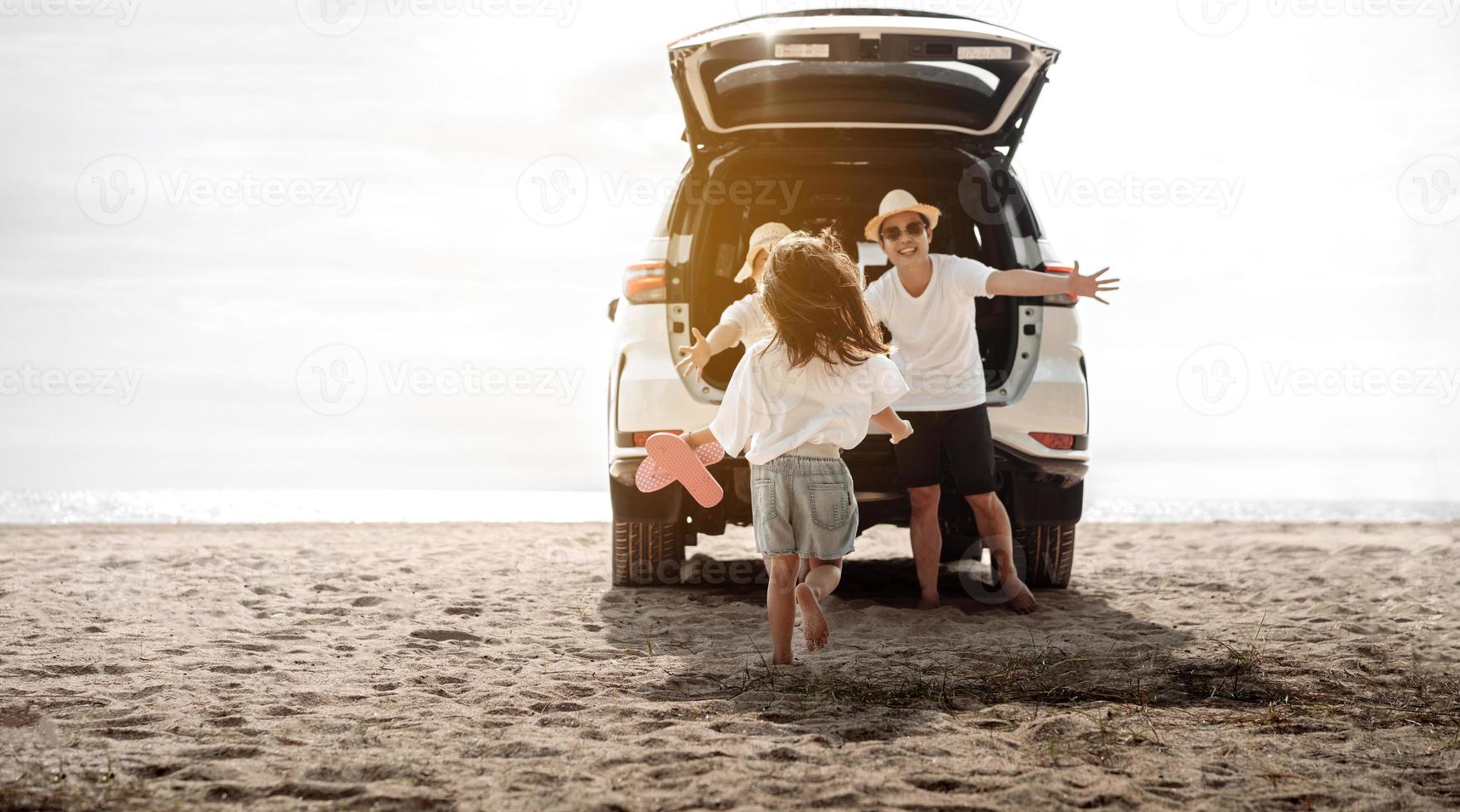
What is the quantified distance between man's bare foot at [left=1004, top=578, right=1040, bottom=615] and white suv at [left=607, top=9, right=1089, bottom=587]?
270 millimetres

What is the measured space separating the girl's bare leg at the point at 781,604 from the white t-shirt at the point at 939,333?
128 cm

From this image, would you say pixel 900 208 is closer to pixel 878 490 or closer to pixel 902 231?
pixel 902 231

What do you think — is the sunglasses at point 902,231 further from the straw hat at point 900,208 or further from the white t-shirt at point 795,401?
the white t-shirt at point 795,401

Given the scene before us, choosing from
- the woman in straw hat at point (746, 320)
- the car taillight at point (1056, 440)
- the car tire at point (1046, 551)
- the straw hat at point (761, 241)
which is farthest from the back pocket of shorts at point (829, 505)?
the car tire at point (1046, 551)

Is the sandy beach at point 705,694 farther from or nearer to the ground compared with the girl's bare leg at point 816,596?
nearer to the ground

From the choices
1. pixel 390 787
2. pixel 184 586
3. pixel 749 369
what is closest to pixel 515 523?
pixel 184 586

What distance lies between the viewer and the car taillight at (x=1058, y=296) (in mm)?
5289

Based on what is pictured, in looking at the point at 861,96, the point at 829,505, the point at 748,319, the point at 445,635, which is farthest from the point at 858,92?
the point at 445,635

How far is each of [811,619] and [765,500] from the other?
414 millimetres

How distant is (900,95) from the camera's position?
540 cm

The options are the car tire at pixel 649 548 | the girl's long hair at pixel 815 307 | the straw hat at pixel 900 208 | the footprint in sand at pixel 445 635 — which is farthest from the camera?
the car tire at pixel 649 548

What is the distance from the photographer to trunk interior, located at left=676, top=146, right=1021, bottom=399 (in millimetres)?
5395

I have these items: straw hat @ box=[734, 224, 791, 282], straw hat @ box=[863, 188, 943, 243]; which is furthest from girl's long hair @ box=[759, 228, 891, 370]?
straw hat @ box=[863, 188, 943, 243]

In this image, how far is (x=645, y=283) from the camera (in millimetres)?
5293
